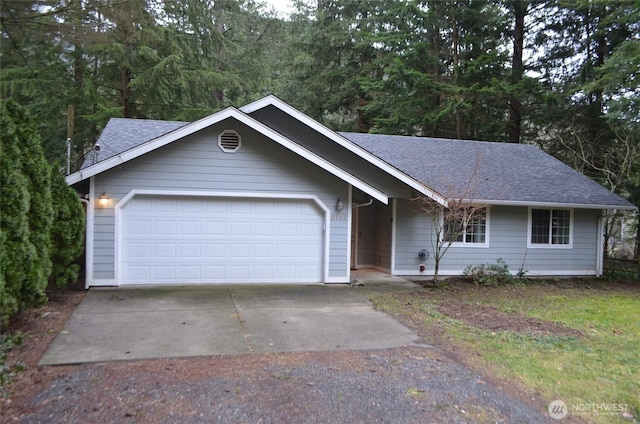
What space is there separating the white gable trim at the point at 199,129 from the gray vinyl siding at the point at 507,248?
7.84ft

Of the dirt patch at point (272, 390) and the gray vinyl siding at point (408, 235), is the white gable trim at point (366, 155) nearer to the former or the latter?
the gray vinyl siding at point (408, 235)

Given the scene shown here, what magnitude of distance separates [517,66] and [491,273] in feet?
38.7

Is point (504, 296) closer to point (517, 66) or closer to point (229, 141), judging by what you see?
point (229, 141)

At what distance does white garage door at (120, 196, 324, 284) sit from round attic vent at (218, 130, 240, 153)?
1068 millimetres

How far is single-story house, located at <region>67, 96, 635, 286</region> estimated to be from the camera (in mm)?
8836

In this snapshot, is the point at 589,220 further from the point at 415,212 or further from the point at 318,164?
the point at 318,164

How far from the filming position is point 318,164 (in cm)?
917

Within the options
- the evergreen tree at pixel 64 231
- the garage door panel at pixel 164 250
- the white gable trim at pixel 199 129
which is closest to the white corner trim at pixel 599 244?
the white gable trim at pixel 199 129

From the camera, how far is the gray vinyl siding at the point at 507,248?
11414 mm

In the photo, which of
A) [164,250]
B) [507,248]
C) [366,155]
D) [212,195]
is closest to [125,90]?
[212,195]

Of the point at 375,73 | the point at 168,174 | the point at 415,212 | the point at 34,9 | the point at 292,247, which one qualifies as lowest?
the point at 292,247

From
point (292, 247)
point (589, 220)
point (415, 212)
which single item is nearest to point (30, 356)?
point (292, 247)

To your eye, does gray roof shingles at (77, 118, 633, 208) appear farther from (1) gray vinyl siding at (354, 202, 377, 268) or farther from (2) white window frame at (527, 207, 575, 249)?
(1) gray vinyl siding at (354, 202, 377, 268)

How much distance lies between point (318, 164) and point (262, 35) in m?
17.0
